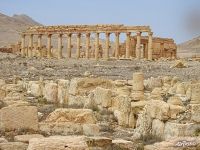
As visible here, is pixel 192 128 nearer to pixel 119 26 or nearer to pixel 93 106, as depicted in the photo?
pixel 93 106

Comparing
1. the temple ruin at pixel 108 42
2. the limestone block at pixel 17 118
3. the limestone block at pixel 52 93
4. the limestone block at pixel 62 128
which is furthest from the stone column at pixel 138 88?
the temple ruin at pixel 108 42

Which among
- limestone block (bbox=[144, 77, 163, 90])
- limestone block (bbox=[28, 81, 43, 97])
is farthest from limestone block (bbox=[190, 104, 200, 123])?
limestone block (bbox=[28, 81, 43, 97])

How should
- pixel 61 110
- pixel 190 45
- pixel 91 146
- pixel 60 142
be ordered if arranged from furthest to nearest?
1. pixel 190 45
2. pixel 61 110
3. pixel 91 146
4. pixel 60 142

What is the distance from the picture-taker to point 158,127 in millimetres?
14383

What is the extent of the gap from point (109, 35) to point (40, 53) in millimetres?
15663

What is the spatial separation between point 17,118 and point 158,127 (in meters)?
4.18

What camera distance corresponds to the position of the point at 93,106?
2042 centimetres

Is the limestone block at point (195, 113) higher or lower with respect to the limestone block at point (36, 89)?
lower

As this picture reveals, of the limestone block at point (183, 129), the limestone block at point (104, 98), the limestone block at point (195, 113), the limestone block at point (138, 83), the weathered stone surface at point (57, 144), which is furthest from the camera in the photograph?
the limestone block at point (138, 83)

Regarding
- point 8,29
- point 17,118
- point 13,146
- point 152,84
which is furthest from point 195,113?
point 8,29

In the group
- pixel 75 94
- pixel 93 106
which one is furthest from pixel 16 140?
pixel 75 94

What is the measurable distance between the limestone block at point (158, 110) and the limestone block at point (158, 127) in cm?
15

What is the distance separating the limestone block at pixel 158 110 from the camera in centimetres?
1429

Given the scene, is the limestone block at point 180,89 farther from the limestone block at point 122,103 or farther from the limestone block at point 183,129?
the limestone block at point 183,129
